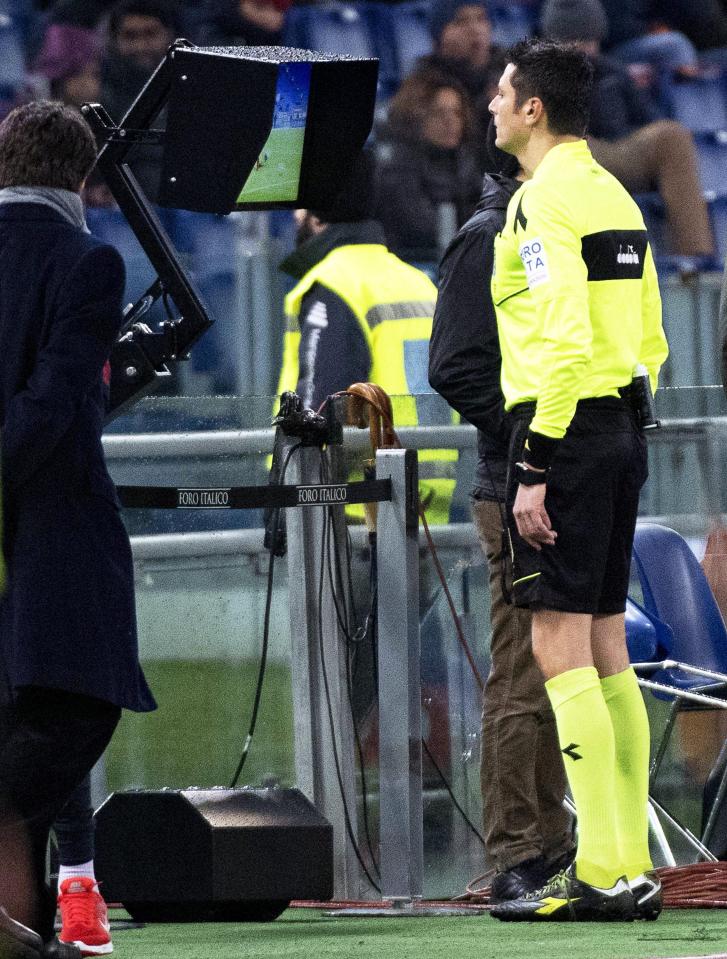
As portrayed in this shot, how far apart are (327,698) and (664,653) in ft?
3.02

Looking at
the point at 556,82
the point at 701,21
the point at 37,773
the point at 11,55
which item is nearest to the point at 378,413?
the point at 556,82

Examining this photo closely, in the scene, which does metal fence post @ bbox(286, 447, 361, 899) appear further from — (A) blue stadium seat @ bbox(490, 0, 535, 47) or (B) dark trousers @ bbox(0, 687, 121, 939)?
(A) blue stadium seat @ bbox(490, 0, 535, 47)

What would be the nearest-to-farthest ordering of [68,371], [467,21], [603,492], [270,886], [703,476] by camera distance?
[68,371] < [603,492] < [270,886] < [703,476] < [467,21]

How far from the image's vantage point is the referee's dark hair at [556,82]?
3.62 metres

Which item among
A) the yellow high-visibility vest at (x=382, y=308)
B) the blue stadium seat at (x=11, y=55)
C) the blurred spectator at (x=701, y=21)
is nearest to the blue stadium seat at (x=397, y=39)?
the blurred spectator at (x=701, y=21)

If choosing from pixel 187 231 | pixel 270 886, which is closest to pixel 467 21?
pixel 187 231

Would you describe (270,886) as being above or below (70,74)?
below

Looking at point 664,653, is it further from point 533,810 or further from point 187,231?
point 187,231

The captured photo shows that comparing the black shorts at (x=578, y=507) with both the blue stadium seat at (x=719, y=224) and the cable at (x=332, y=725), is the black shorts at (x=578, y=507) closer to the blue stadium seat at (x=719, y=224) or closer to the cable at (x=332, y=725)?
the cable at (x=332, y=725)

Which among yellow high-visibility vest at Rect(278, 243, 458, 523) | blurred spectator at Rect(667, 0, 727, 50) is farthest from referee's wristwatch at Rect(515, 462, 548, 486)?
blurred spectator at Rect(667, 0, 727, 50)

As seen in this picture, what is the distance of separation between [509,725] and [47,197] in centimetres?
158

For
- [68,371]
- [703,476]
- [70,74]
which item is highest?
[70,74]

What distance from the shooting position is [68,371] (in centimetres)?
286

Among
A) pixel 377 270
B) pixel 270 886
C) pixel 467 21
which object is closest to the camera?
pixel 270 886
